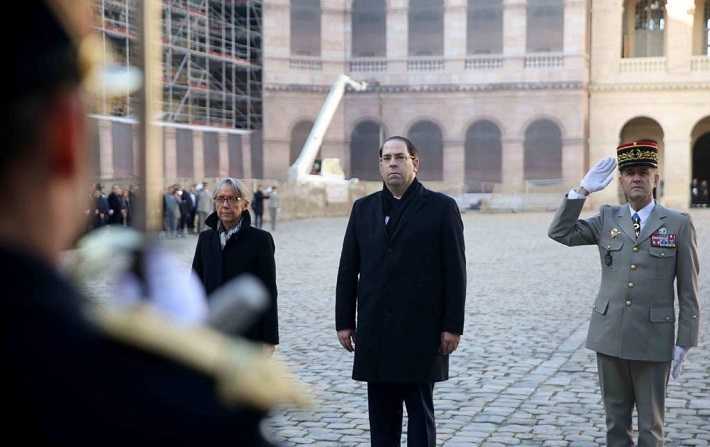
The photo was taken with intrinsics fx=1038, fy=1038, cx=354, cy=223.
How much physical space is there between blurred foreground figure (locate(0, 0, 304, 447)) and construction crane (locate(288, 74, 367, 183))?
4237 cm

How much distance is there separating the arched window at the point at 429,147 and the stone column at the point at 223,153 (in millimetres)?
8320

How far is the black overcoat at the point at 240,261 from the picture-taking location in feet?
16.9

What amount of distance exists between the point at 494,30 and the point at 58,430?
158ft

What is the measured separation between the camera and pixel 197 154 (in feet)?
143

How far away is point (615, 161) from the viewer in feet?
A: 17.9

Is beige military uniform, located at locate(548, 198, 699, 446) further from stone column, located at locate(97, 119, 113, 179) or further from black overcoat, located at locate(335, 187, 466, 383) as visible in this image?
stone column, located at locate(97, 119, 113, 179)

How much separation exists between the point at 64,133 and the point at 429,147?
47.3 m

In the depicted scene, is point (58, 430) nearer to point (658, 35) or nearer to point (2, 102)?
point (2, 102)

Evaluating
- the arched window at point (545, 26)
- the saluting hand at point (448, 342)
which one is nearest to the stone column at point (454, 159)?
the arched window at point (545, 26)

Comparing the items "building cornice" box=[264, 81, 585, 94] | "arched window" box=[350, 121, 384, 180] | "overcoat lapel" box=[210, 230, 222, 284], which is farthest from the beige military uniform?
"arched window" box=[350, 121, 384, 180]

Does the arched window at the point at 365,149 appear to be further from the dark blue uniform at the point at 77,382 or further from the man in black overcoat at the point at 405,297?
the dark blue uniform at the point at 77,382

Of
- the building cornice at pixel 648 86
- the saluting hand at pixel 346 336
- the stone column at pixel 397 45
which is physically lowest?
the saluting hand at pixel 346 336

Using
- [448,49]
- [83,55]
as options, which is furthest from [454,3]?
[83,55]

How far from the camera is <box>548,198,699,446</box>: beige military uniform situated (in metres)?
5.13
